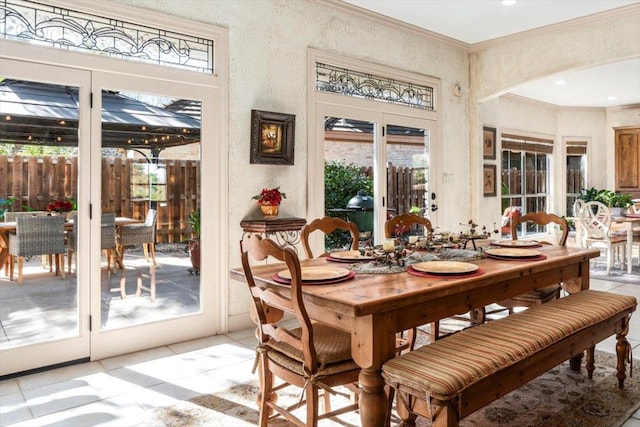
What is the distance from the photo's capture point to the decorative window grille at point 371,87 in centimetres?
448

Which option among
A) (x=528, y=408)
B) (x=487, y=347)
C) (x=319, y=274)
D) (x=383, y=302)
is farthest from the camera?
(x=528, y=408)

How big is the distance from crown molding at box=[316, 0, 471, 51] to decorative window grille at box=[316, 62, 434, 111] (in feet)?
1.83

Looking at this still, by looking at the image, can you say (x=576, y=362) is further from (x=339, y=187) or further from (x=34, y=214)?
(x=34, y=214)

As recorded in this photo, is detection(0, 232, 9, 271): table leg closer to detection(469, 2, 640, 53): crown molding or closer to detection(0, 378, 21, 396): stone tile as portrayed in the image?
detection(0, 378, 21, 396): stone tile

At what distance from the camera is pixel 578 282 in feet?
9.67

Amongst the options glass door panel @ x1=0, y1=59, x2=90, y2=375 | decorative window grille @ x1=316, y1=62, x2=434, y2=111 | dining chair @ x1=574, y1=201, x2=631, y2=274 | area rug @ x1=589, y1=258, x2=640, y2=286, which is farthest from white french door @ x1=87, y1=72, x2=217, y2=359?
dining chair @ x1=574, y1=201, x2=631, y2=274

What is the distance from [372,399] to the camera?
1799 millimetres

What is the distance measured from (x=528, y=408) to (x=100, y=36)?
3.59 meters

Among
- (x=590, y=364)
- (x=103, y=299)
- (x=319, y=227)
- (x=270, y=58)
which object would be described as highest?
(x=270, y=58)

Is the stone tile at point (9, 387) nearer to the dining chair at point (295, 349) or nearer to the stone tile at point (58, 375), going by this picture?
the stone tile at point (58, 375)

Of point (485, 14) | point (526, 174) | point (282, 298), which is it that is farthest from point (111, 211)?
point (526, 174)

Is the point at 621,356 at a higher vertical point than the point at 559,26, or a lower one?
lower

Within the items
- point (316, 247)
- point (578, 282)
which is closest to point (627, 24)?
point (578, 282)

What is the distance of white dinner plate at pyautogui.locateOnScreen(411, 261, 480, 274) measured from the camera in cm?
214
